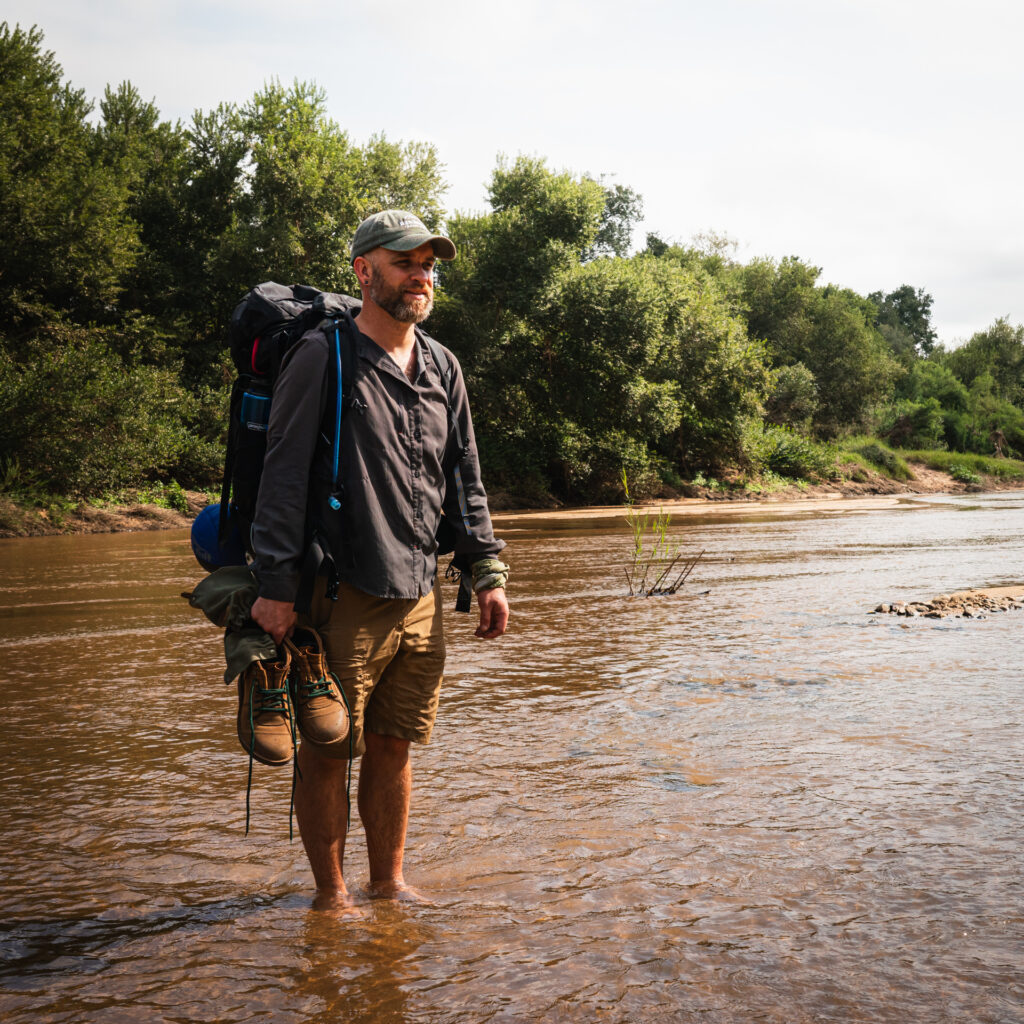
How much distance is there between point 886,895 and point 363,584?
68.1 inches

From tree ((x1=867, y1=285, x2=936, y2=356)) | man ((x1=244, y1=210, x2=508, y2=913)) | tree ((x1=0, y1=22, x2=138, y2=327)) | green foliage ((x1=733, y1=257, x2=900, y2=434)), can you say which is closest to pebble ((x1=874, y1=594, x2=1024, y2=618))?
man ((x1=244, y1=210, x2=508, y2=913))

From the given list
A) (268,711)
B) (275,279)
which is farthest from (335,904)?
(275,279)

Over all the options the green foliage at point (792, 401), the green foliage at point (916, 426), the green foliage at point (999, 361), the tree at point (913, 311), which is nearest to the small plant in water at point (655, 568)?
the green foliage at point (792, 401)

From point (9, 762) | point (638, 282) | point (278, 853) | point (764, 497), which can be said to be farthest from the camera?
point (764, 497)

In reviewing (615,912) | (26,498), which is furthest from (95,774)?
(26,498)

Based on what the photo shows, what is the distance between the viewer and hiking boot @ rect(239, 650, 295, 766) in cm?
270

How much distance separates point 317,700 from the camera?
2.71 meters

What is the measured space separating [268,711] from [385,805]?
0.51 metres

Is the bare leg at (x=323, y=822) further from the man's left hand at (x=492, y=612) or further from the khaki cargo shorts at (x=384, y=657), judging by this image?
the man's left hand at (x=492, y=612)

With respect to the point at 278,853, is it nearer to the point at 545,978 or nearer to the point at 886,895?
the point at 545,978

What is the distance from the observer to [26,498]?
779 inches

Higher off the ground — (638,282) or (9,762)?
(638,282)

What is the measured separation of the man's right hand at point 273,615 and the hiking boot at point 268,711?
0.09 m

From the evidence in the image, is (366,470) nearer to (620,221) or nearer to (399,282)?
(399,282)
